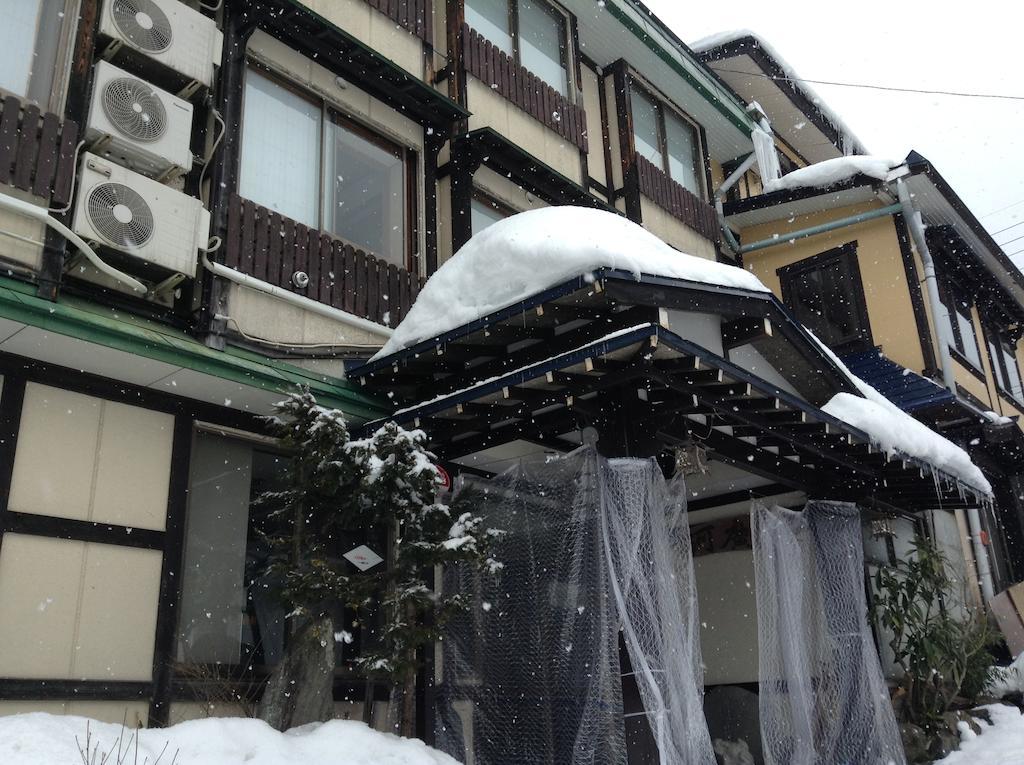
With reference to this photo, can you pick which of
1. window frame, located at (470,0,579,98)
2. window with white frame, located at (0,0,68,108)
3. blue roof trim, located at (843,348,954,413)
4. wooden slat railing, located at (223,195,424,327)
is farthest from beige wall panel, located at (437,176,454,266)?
blue roof trim, located at (843,348,954,413)

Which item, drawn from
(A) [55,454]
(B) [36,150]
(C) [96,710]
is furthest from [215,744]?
(B) [36,150]

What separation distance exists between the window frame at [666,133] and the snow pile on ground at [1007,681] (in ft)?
26.0

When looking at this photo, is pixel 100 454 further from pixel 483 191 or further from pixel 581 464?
pixel 483 191

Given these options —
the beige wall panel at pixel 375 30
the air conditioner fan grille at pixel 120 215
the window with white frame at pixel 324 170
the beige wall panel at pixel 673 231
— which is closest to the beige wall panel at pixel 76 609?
the air conditioner fan grille at pixel 120 215

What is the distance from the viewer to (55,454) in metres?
5.57

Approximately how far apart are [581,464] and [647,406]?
28.5 inches

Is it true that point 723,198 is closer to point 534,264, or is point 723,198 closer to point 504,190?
point 504,190

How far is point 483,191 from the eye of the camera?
962 centimetres

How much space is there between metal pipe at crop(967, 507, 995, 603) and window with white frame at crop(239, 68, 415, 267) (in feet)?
31.8

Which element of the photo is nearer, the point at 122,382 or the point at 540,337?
the point at 122,382

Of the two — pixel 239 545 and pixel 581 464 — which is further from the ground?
pixel 581 464

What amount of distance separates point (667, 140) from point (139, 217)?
9272mm

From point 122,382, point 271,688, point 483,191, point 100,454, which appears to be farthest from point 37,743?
point 483,191

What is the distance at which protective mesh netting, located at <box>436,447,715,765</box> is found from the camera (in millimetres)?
5789
